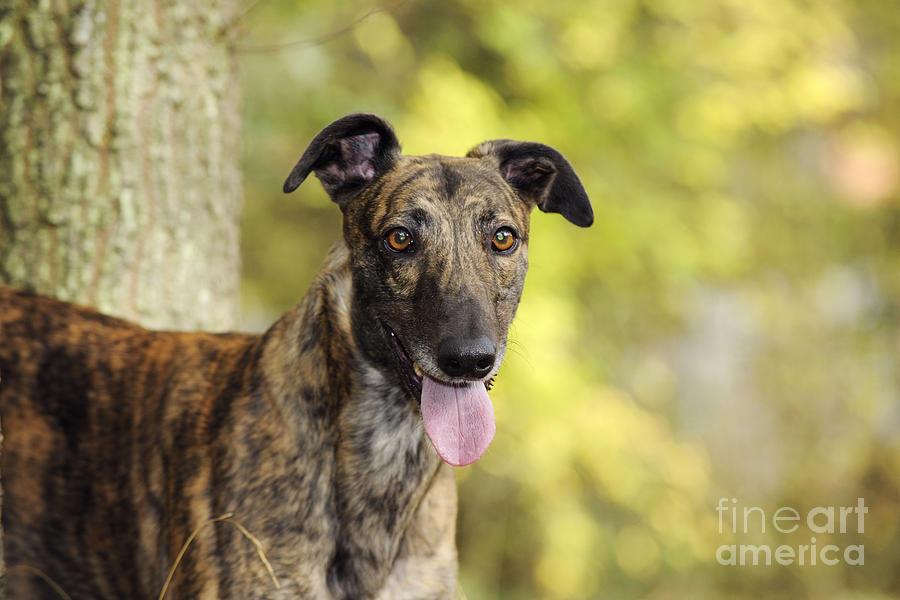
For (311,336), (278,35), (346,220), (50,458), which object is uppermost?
(278,35)

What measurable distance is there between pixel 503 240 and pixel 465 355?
1.99 ft

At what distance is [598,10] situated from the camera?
582 centimetres

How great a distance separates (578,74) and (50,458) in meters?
4.35

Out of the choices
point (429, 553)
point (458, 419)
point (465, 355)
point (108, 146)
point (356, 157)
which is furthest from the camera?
point (108, 146)

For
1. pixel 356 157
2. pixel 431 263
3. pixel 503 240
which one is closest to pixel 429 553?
pixel 431 263

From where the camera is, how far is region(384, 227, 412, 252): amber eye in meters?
2.88

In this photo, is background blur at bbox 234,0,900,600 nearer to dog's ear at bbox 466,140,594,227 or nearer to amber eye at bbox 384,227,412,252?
dog's ear at bbox 466,140,594,227

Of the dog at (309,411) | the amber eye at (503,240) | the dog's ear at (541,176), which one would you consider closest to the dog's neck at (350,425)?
the dog at (309,411)

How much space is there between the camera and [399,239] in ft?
9.46

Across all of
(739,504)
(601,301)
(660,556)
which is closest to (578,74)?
(601,301)

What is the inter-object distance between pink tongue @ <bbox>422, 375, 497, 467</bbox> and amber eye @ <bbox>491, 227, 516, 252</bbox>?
1.66ft

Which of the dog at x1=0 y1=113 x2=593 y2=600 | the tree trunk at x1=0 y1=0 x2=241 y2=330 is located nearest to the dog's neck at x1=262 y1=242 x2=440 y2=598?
the dog at x1=0 y1=113 x2=593 y2=600

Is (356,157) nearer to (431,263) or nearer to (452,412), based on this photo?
(431,263)

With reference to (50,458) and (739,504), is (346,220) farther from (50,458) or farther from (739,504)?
(739,504)
